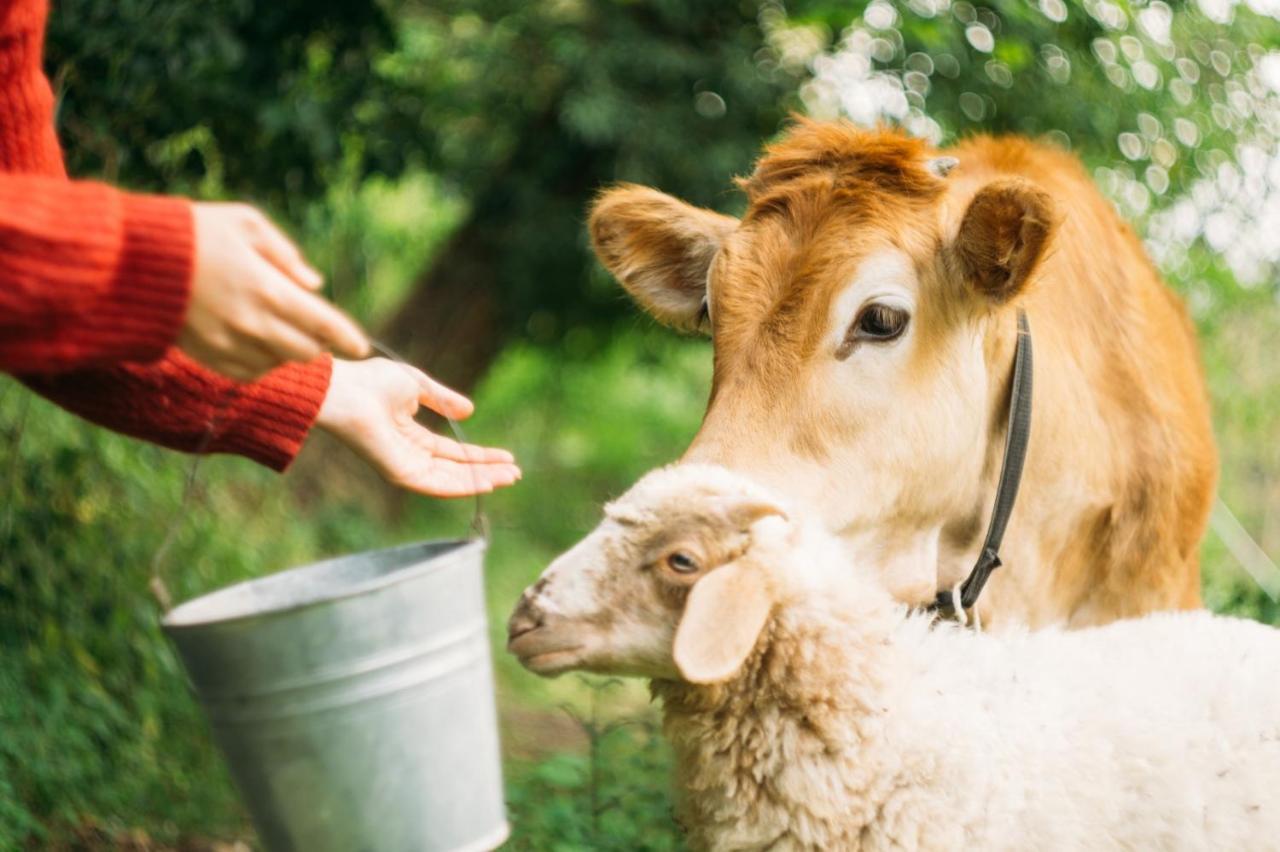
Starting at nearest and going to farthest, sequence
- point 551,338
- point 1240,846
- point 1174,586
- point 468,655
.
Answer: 1. point 468,655
2. point 1240,846
3. point 1174,586
4. point 551,338

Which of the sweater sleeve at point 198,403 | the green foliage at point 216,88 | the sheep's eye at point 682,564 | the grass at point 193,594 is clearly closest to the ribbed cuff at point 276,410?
the sweater sleeve at point 198,403

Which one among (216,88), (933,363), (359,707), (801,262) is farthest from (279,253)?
(216,88)

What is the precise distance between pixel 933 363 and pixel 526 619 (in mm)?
1231

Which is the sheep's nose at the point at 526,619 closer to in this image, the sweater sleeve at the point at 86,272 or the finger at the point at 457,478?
the finger at the point at 457,478

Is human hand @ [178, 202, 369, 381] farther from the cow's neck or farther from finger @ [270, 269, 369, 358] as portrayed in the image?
the cow's neck

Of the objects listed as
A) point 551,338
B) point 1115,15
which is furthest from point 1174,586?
point 551,338

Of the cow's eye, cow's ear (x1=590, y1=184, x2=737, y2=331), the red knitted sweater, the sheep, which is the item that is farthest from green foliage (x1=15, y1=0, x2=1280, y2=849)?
the red knitted sweater

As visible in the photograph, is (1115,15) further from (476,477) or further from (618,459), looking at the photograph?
(618,459)

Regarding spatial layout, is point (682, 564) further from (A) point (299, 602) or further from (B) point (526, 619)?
(A) point (299, 602)

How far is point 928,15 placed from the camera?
437cm

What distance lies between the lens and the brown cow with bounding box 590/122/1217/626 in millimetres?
2852

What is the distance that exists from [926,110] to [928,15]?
27.6 inches

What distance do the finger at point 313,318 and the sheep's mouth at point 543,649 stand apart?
643mm

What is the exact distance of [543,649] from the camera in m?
2.23
